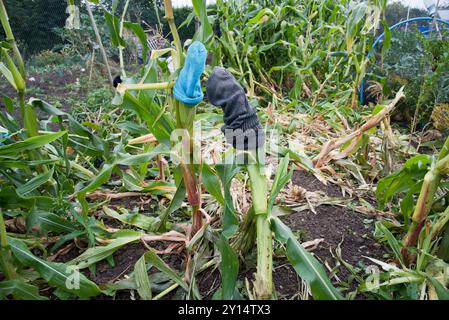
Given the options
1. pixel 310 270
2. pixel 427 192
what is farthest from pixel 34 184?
pixel 427 192

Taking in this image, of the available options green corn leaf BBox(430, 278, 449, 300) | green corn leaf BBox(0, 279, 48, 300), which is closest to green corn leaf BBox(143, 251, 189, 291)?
green corn leaf BBox(0, 279, 48, 300)

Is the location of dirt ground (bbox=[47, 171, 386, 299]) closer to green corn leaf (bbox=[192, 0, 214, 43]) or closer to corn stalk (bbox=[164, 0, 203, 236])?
corn stalk (bbox=[164, 0, 203, 236])

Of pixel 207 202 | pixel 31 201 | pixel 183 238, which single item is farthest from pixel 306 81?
pixel 31 201

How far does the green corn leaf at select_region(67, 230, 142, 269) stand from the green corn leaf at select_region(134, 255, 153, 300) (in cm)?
14

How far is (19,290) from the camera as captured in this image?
2.72ft

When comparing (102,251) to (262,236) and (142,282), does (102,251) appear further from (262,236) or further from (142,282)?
(262,236)

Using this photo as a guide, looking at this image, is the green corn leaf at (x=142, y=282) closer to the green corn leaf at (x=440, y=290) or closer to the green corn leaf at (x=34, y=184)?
the green corn leaf at (x=34, y=184)

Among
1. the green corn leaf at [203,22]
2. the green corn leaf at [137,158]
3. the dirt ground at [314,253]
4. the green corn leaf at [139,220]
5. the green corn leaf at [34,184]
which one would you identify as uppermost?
the green corn leaf at [203,22]

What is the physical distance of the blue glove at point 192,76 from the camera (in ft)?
2.39

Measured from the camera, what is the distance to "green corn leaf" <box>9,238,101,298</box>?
2.73 feet

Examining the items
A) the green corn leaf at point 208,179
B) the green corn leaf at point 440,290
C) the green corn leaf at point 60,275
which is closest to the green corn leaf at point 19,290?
the green corn leaf at point 60,275

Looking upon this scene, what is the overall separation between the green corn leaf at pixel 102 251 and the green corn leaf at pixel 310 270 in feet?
1.59
